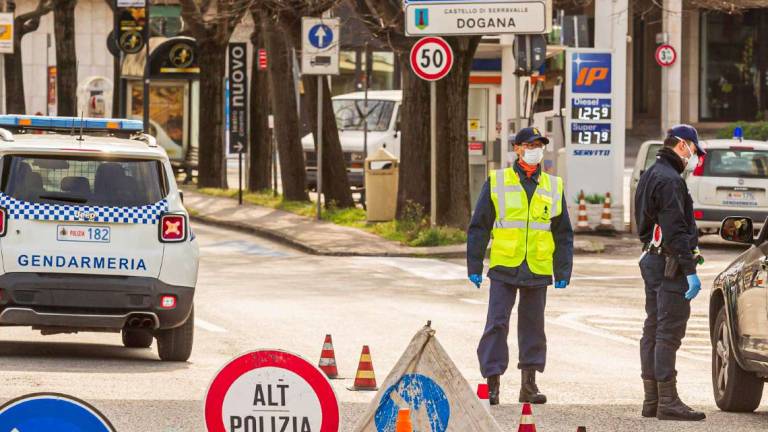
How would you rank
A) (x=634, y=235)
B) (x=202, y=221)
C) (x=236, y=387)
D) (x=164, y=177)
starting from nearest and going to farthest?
(x=236, y=387) < (x=164, y=177) < (x=634, y=235) < (x=202, y=221)

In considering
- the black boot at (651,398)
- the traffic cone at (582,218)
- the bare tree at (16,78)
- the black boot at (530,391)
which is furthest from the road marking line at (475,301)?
the bare tree at (16,78)

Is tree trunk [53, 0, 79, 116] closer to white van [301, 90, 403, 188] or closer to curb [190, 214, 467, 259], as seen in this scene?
white van [301, 90, 403, 188]

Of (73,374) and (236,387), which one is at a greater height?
(236,387)

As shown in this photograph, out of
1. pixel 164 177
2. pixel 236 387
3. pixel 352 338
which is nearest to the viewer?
pixel 236 387

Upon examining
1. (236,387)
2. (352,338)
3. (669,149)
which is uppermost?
(669,149)

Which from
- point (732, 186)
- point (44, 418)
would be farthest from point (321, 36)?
point (44, 418)

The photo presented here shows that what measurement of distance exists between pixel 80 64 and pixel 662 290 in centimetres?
5710

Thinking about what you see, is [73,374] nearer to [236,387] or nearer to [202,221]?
[236,387]

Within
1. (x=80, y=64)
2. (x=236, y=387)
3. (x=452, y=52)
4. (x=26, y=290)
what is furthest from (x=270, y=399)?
(x=80, y=64)

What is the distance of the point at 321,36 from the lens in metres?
28.1

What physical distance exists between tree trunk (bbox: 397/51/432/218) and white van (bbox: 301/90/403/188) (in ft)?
25.2

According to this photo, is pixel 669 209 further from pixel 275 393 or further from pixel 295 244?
pixel 295 244

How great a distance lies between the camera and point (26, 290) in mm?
11898

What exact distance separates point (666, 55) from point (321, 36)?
17.0 meters
